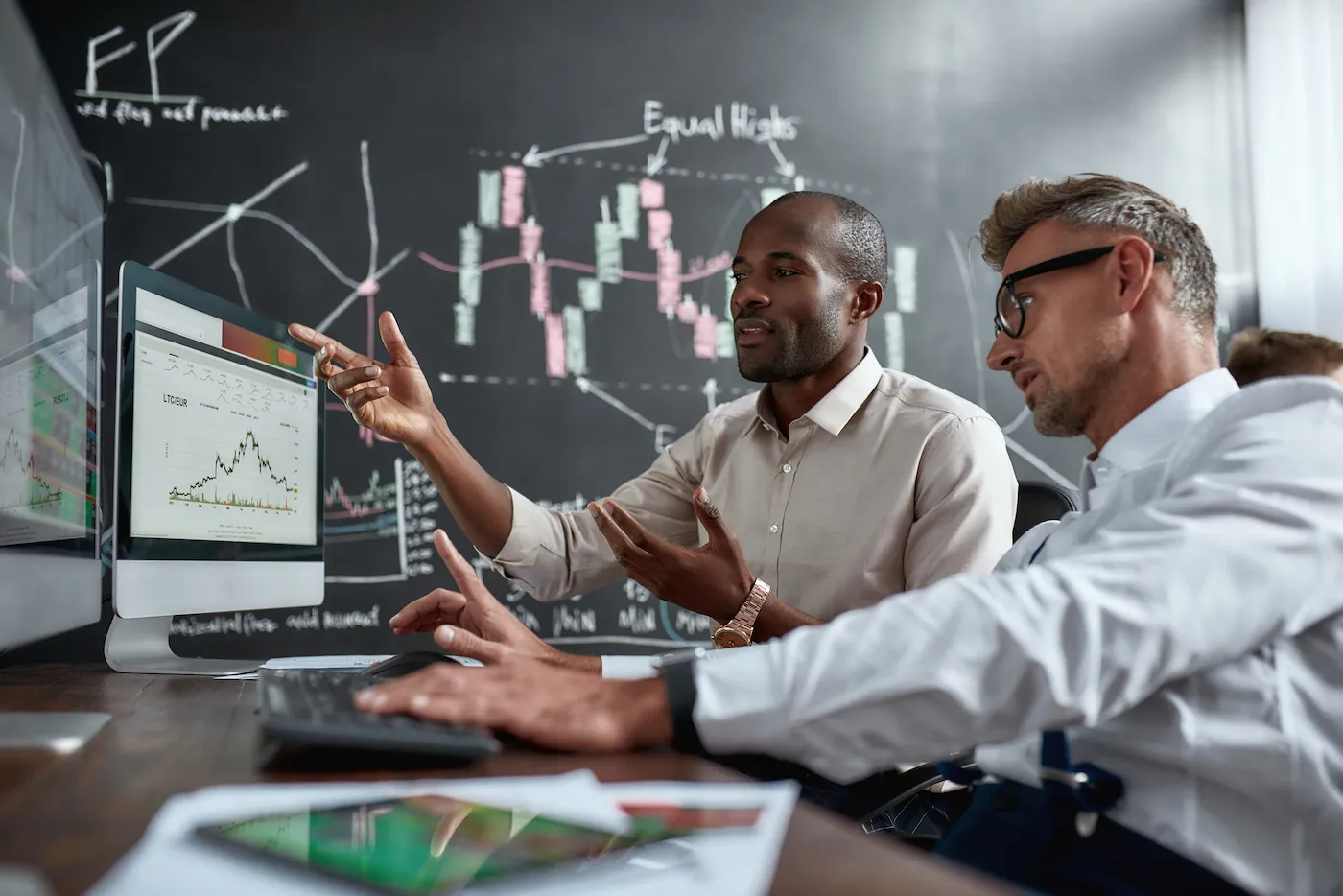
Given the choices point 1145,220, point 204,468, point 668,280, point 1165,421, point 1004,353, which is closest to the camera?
point 1165,421

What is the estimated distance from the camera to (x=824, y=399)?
1821 millimetres

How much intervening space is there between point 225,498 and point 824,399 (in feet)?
3.31

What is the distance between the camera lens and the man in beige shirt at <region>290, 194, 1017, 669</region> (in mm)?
1515

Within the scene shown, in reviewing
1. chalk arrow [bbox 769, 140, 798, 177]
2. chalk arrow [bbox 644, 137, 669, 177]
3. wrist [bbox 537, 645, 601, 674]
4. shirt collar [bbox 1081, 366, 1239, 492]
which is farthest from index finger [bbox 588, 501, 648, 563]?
chalk arrow [bbox 769, 140, 798, 177]

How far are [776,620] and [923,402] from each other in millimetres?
530

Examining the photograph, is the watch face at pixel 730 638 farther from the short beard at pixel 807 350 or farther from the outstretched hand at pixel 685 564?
the short beard at pixel 807 350

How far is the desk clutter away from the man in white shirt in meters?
0.10

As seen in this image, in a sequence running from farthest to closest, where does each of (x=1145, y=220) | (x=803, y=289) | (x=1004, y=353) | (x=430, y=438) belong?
(x=803, y=289) < (x=430, y=438) < (x=1004, y=353) < (x=1145, y=220)

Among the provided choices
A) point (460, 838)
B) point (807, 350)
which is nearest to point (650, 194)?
point (807, 350)

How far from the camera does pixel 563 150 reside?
8.59ft

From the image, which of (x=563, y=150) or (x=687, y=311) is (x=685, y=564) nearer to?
(x=687, y=311)

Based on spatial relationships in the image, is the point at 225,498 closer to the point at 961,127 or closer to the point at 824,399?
the point at 824,399

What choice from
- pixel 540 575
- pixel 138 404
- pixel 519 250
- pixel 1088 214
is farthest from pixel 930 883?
pixel 519 250

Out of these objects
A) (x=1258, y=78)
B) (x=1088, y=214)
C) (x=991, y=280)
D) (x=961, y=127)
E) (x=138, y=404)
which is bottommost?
(x=138, y=404)
